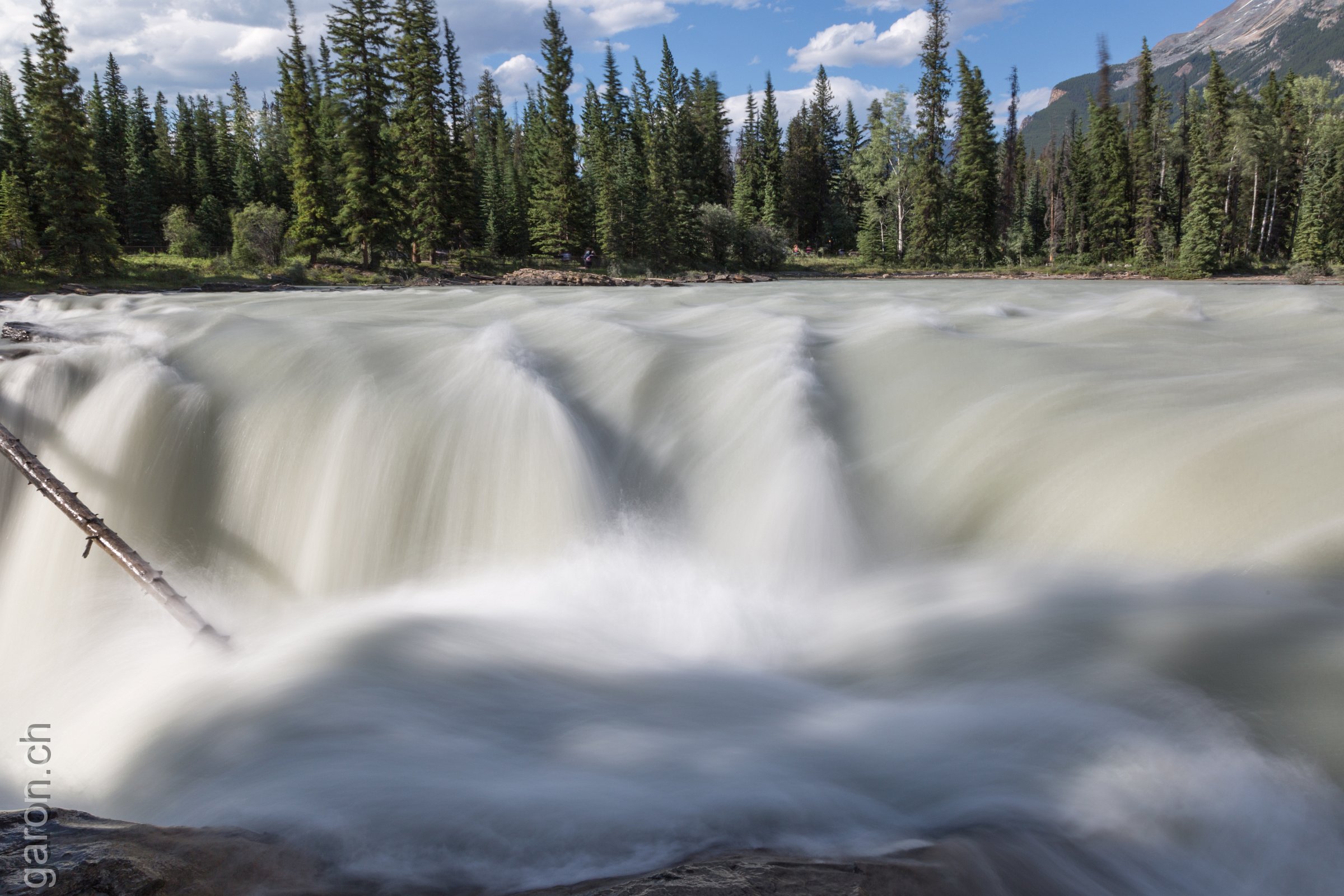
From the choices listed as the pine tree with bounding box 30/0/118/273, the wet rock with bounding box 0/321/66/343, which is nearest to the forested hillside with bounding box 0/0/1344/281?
the pine tree with bounding box 30/0/118/273

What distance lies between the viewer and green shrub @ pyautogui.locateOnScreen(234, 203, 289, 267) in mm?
33469

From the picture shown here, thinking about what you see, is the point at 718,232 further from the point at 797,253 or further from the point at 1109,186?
the point at 1109,186

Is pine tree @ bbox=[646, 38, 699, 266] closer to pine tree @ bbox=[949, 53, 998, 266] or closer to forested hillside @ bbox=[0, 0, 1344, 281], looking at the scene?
forested hillside @ bbox=[0, 0, 1344, 281]

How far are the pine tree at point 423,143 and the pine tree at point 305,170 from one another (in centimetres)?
431

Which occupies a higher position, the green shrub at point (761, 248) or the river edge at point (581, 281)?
the green shrub at point (761, 248)

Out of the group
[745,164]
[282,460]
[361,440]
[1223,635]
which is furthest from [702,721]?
[745,164]

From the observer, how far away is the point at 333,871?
1815 millimetres

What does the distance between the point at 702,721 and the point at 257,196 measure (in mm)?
62516

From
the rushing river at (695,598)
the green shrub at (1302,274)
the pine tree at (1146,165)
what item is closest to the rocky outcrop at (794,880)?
the rushing river at (695,598)

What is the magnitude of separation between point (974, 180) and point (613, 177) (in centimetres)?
2432

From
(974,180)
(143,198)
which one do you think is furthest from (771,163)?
(143,198)

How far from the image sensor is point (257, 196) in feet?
180

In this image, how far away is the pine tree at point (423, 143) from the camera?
40438 millimetres

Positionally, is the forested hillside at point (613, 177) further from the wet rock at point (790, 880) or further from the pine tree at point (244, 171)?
the wet rock at point (790, 880)
